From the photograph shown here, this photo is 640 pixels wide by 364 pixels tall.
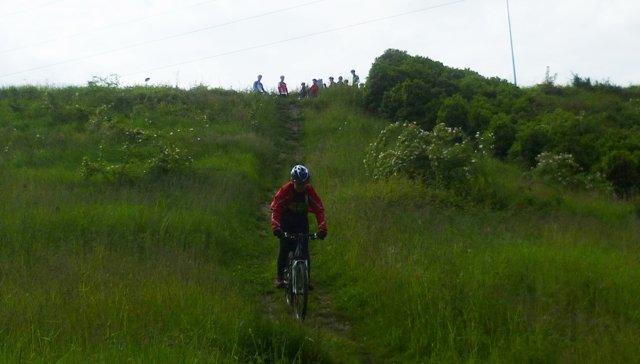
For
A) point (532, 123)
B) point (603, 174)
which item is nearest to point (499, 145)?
point (532, 123)

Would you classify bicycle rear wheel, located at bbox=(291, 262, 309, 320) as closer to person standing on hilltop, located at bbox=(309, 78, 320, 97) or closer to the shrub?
the shrub

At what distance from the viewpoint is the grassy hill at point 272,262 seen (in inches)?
311

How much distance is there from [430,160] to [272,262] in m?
5.39

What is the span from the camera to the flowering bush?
1666 cm

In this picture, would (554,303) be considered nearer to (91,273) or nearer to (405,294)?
(405,294)

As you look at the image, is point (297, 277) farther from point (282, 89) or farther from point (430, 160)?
point (282, 89)

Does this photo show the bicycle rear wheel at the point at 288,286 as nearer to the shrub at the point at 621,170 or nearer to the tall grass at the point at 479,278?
the tall grass at the point at 479,278

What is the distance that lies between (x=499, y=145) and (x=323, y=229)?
46.5ft

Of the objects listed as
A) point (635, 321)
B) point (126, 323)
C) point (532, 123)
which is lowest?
point (635, 321)

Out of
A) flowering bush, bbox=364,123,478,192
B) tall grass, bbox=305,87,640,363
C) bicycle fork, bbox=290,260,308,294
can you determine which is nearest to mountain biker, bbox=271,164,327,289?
bicycle fork, bbox=290,260,308,294

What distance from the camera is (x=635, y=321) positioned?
8906 mm

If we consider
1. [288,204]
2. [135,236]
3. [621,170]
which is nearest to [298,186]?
[288,204]

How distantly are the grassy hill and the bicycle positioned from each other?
0.22 metres

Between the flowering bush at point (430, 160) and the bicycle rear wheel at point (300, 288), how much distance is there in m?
6.87
